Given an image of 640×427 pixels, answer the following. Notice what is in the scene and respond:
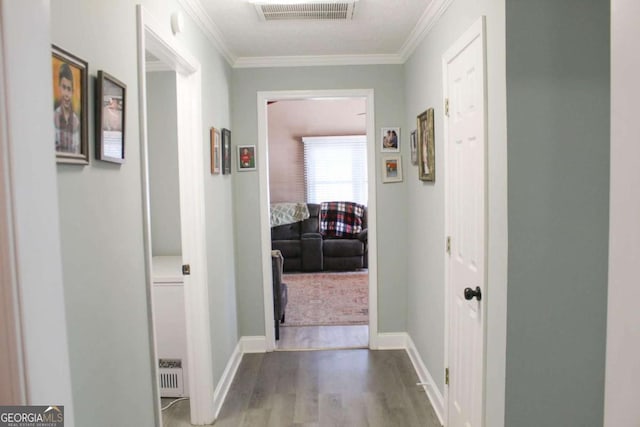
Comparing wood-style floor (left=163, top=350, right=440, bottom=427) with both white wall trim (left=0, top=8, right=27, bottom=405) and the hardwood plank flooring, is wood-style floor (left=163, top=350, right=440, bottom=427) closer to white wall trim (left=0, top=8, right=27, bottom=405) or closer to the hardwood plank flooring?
the hardwood plank flooring

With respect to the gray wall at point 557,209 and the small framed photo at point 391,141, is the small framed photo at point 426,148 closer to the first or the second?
the small framed photo at point 391,141

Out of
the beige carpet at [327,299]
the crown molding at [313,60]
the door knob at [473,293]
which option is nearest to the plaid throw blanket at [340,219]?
the beige carpet at [327,299]

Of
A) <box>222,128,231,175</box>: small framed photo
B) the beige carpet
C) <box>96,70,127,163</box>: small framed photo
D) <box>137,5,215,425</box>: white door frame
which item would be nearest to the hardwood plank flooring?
<box>137,5,215,425</box>: white door frame

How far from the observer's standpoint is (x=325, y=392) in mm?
3002

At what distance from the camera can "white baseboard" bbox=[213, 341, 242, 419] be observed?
2.77 m

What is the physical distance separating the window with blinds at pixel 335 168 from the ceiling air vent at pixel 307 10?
190 inches

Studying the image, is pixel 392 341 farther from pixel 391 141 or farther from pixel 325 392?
pixel 391 141

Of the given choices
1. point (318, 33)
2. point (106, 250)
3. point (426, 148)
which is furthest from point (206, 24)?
point (106, 250)

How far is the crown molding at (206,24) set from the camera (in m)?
2.32

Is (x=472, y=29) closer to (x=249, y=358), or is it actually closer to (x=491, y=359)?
(x=491, y=359)

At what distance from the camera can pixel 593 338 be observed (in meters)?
1.63

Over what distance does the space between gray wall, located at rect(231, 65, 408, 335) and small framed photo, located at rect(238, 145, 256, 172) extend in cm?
5

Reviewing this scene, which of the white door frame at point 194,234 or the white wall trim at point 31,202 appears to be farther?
the white door frame at point 194,234

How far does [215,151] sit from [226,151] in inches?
15.9
